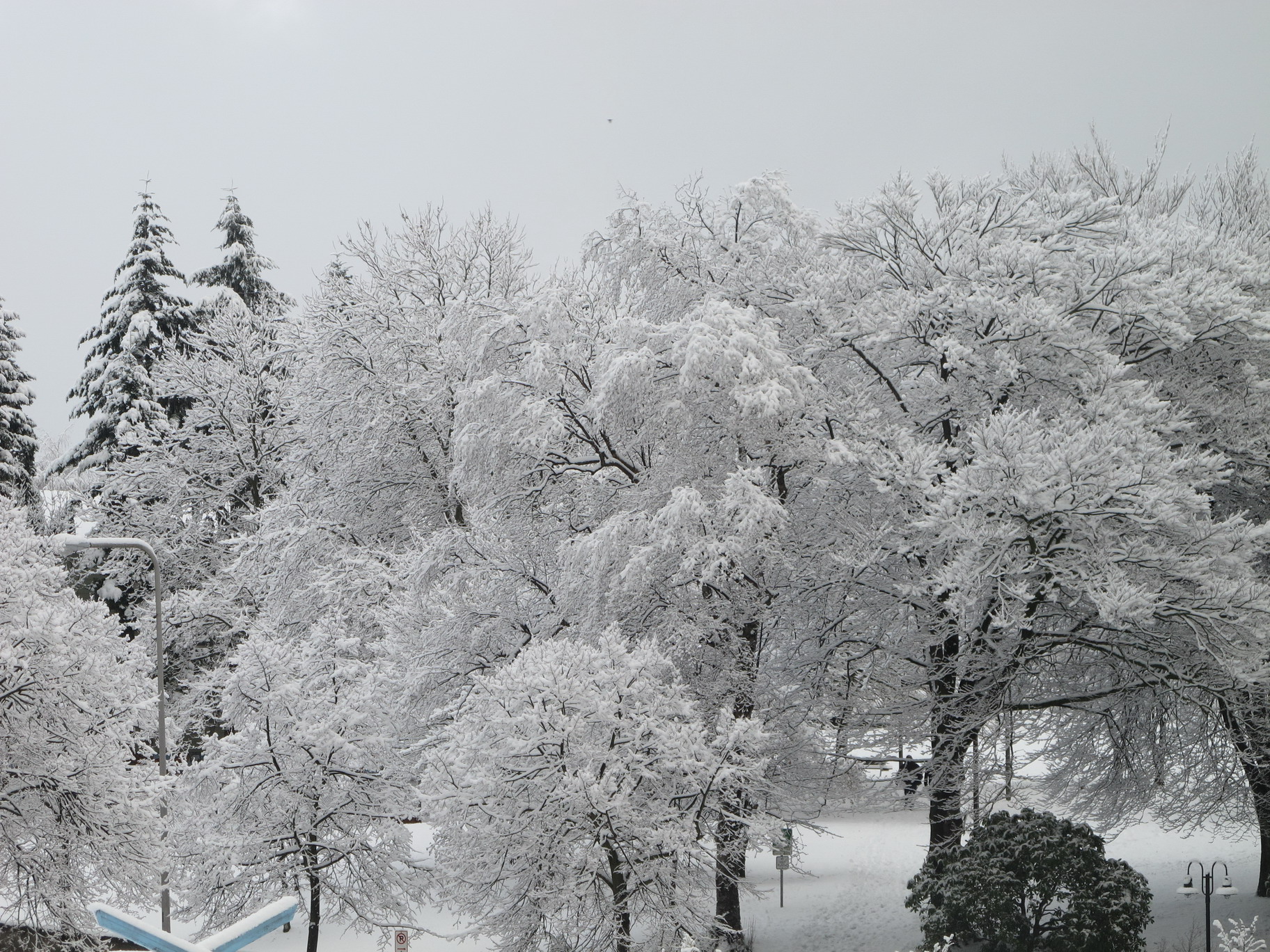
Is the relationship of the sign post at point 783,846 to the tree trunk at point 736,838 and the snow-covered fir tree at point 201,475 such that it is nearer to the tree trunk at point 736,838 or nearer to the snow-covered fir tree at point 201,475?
the tree trunk at point 736,838

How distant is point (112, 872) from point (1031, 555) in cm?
1181

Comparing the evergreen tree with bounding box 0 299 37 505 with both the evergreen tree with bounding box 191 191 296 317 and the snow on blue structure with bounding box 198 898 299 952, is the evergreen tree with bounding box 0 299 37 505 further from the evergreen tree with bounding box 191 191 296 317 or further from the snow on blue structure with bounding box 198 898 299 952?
the snow on blue structure with bounding box 198 898 299 952

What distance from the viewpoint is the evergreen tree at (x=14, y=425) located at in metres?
30.1

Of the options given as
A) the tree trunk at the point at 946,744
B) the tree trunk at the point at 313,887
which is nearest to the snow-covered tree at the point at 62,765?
the tree trunk at the point at 313,887

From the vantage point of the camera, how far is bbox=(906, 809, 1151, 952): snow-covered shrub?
14.1 meters

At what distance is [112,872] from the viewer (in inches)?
603

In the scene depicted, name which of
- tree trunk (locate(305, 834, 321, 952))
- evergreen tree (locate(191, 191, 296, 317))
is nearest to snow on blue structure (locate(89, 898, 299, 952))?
tree trunk (locate(305, 834, 321, 952))

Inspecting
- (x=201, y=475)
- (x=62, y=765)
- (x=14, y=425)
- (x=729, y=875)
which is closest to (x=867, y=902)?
(x=729, y=875)

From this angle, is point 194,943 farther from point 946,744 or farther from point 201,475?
point 201,475

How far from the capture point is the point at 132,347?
31.2 meters

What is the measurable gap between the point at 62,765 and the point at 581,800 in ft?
22.6

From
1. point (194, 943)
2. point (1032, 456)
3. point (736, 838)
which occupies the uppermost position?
point (1032, 456)

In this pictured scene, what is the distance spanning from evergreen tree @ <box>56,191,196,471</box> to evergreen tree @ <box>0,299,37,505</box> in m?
1.13

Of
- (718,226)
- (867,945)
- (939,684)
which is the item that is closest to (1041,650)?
(939,684)
